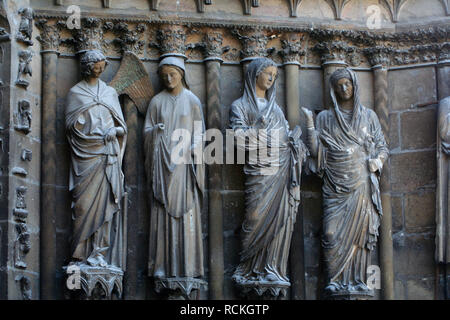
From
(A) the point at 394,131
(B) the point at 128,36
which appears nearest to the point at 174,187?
(B) the point at 128,36

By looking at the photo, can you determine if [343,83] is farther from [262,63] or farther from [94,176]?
[94,176]

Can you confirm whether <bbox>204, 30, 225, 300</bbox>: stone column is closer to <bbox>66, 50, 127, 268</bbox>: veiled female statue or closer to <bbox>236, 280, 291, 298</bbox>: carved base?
<bbox>236, 280, 291, 298</bbox>: carved base

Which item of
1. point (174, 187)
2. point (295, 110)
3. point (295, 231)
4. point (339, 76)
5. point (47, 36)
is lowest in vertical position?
point (295, 231)

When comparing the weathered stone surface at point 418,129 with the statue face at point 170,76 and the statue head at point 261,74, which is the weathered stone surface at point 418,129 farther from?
the statue face at point 170,76

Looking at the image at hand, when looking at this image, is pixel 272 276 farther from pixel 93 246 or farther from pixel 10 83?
pixel 10 83

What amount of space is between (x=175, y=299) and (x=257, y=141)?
2.07 m

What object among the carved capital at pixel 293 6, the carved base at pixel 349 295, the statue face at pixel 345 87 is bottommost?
the carved base at pixel 349 295

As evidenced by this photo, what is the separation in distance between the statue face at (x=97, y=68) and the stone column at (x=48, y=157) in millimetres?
525

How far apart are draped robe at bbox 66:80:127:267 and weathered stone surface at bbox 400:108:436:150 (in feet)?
11.7

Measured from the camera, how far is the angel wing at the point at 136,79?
17156mm

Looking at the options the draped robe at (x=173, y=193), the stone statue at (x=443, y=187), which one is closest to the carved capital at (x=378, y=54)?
the stone statue at (x=443, y=187)

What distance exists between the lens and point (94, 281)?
1617 centimetres

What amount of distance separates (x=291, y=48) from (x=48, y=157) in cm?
328

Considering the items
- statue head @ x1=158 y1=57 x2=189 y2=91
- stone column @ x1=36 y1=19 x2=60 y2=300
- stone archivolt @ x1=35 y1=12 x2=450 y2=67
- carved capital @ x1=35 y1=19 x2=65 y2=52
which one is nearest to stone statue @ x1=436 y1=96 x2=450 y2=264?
stone archivolt @ x1=35 y1=12 x2=450 y2=67
